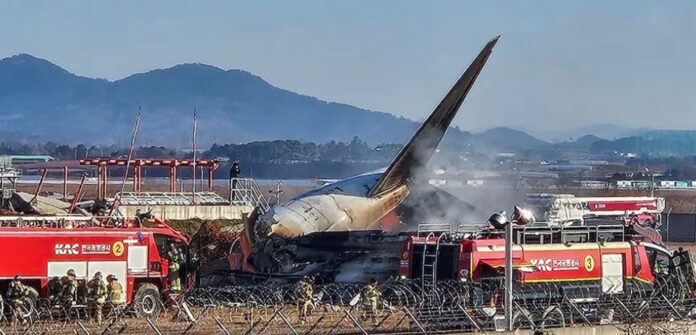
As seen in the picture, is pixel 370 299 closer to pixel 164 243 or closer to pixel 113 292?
pixel 113 292

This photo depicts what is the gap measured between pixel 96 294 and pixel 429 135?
20394 millimetres

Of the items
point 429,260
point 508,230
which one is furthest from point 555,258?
point 508,230

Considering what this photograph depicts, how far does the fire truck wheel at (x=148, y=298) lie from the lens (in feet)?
104

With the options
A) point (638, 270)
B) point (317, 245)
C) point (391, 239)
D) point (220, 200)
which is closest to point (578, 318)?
point (638, 270)

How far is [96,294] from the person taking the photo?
2969 centimetres

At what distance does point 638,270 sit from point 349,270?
8.18 meters

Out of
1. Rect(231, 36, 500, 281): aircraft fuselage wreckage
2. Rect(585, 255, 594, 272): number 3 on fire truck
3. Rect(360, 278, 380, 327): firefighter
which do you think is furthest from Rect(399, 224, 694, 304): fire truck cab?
Rect(231, 36, 500, 281): aircraft fuselage wreckage

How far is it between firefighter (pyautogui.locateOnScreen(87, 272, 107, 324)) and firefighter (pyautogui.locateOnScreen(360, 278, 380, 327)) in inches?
219

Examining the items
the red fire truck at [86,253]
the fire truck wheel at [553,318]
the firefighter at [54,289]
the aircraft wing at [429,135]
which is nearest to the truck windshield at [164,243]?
the red fire truck at [86,253]

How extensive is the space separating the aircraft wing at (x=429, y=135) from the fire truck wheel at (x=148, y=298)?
1602 cm

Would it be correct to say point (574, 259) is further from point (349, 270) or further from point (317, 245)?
point (317, 245)

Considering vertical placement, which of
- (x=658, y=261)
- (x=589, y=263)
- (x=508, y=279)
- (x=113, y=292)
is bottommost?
(x=113, y=292)

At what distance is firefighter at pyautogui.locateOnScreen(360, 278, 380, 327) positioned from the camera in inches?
1051

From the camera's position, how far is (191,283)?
3441cm
